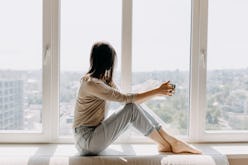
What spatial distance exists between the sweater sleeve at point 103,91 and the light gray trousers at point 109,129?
0.26ft

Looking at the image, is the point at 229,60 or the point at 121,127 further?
the point at 229,60

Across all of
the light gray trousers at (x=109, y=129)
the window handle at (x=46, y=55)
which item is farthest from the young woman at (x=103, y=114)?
the window handle at (x=46, y=55)

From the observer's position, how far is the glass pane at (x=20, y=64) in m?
2.42

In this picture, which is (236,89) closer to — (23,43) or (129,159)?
(129,159)

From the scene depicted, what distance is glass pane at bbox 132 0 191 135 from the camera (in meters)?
2.48

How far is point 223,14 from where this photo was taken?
2.53 m

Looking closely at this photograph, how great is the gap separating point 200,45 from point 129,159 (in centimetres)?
98

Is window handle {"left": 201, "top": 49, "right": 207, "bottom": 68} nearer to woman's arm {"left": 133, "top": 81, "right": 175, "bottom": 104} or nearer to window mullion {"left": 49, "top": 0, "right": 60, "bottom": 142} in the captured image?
woman's arm {"left": 133, "top": 81, "right": 175, "bottom": 104}

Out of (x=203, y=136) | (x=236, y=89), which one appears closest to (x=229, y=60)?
(x=236, y=89)

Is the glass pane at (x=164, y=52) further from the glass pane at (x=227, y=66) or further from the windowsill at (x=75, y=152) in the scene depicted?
the windowsill at (x=75, y=152)

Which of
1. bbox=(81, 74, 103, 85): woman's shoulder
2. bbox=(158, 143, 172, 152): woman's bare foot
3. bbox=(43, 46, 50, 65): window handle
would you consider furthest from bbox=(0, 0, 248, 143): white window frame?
bbox=(81, 74, 103, 85): woman's shoulder

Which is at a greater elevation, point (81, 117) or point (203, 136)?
point (81, 117)

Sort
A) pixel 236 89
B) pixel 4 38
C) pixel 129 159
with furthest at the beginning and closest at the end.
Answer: pixel 236 89 → pixel 4 38 → pixel 129 159

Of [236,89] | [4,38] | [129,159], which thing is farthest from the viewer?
[236,89]
